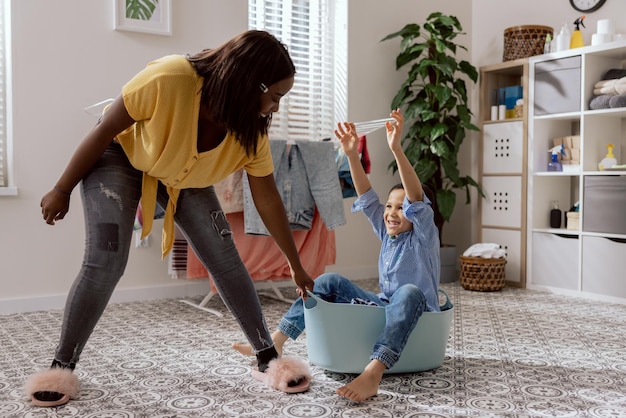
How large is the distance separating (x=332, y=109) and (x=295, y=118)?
0.92 feet

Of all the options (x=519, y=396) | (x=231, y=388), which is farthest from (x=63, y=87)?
(x=519, y=396)

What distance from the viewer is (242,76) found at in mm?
1430

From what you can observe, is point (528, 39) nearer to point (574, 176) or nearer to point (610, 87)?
point (610, 87)

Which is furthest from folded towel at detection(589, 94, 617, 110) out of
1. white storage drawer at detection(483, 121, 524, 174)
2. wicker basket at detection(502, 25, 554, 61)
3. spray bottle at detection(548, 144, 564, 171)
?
wicker basket at detection(502, 25, 554, 61)

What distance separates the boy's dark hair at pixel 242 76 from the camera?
4.70ft

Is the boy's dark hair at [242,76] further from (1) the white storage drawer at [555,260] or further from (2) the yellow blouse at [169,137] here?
(1) the white storage drawer at [555,260]

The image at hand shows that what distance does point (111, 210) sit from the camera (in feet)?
5.17

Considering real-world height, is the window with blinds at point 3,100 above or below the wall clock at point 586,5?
below

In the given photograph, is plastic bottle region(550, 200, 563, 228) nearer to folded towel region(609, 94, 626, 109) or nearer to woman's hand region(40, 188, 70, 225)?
folded towel region(609, 94, 626, 109)

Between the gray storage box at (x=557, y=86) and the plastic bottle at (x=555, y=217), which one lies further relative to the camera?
the plastic bottle at (x=555, y=217)

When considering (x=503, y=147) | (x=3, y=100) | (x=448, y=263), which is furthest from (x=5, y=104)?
(x=503, y=147)

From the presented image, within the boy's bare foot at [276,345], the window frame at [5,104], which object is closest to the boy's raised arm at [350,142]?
the boy's bare foot at [276,345]

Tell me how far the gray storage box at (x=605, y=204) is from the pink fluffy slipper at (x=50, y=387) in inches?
106

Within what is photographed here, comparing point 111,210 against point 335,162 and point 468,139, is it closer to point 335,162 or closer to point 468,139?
point 335,162
